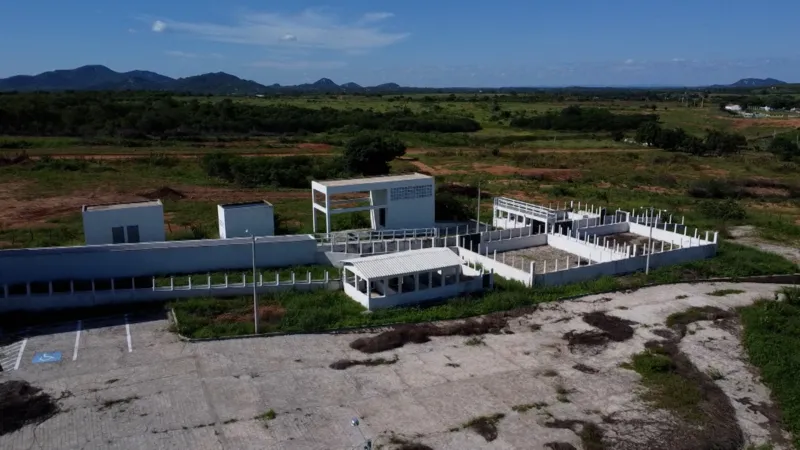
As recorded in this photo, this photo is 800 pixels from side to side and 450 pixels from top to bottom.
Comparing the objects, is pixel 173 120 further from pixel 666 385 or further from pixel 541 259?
pixel 666 385

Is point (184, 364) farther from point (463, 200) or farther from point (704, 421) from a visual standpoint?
point (463, 200)

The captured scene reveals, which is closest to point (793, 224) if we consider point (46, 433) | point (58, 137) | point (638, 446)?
point (638, 446)

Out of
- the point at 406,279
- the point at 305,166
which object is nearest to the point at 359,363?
the point at 406,279

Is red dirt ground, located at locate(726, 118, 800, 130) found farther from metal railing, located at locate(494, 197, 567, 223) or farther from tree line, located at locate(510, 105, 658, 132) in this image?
metal railing, located at locate(494, 197, 567, 223)

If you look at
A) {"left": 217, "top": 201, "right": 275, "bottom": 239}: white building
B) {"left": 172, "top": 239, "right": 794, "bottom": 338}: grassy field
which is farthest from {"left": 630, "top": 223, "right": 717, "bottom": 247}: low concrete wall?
{"left": 217, "top": 201, "right": 275, "bottom": 239}: white building

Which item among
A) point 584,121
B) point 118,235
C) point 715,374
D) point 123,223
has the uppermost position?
point 584,121
